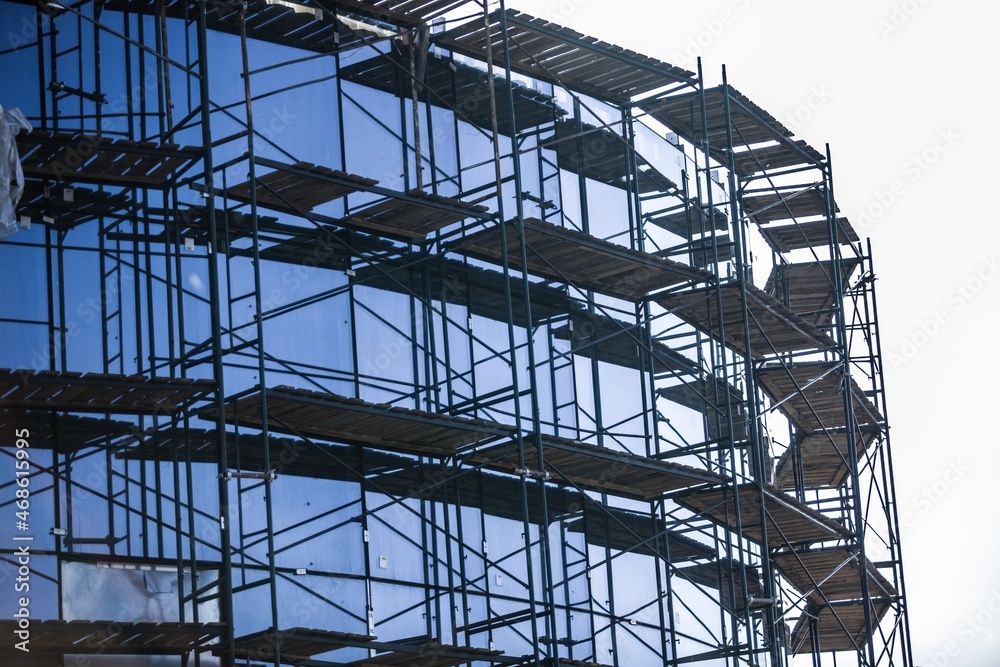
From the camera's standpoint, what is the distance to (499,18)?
24.1 meters

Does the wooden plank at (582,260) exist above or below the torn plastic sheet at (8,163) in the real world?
above

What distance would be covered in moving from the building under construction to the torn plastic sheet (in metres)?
0.06

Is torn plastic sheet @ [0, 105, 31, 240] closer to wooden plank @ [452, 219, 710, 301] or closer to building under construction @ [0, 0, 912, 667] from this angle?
building under construction @ [0, 0, 912, 667]

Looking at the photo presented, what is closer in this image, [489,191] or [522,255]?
[522,255]

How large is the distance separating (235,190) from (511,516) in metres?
6.33

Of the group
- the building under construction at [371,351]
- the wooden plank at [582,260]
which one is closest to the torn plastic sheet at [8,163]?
the building under construction at [371,351]

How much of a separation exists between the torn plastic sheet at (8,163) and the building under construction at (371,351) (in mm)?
59

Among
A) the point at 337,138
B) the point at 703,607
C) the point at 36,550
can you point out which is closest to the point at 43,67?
the point at 337,138

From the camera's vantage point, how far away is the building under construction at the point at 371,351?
63.1ft

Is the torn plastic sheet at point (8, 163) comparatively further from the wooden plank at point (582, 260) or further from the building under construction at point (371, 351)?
the wooden plank at point (582, 260)

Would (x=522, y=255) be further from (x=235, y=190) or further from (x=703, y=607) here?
(x=703, y=607)

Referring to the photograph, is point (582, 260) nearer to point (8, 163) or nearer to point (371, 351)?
point (371, 351)

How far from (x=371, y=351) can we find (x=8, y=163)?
238 inches

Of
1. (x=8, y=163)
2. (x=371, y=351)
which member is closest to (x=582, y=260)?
(x=371, y=351)
